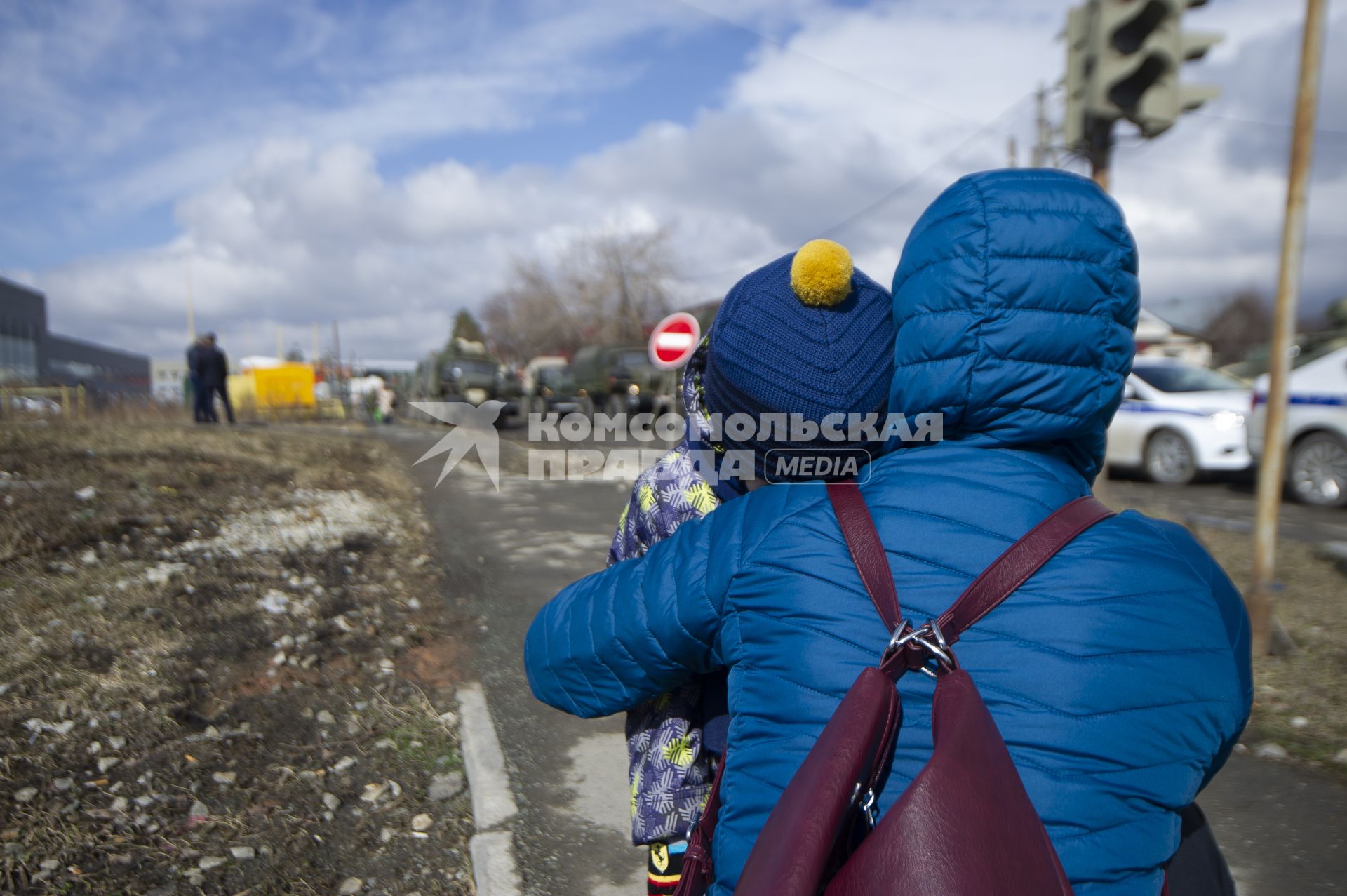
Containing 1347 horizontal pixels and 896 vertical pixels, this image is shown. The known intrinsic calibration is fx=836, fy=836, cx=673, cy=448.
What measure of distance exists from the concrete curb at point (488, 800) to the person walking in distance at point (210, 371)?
1284 centimetres

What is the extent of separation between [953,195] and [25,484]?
22.1ft

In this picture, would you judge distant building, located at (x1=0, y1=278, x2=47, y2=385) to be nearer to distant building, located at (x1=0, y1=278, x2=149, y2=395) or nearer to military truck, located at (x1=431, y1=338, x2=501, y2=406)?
distant building, located at (x1=0, y1=278, x2=149, y2=395)

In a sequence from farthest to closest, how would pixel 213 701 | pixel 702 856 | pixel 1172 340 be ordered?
pixel 1172 340, pixel 213 701, pixel 702 856

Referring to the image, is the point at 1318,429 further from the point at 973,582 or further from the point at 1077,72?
the point at 973,582

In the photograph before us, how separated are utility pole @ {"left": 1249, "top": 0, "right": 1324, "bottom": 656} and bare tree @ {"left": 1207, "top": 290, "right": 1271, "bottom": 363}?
52.1m

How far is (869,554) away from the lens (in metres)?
0.99

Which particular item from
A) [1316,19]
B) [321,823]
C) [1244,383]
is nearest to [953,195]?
[321,823]

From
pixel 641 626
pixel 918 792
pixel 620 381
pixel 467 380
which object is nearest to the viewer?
pixel 918 792

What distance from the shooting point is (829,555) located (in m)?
1.01

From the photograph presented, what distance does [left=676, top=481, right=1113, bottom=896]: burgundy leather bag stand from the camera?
2.57 ft

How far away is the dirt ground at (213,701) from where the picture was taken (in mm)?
2723

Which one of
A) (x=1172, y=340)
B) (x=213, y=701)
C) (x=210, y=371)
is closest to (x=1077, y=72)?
(x=213, y=701)

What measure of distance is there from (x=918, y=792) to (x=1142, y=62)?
14.5ft

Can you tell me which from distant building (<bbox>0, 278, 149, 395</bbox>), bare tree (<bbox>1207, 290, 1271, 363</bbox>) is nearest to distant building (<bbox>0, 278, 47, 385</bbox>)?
distant building (<bbox>0, 278, 149, 395</bbox>)
